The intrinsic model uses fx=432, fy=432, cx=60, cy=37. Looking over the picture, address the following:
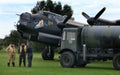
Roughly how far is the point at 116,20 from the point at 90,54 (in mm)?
10161

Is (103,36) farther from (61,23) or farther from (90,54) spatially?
(61,23)

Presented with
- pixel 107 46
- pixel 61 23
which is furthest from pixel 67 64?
pixel 61 23

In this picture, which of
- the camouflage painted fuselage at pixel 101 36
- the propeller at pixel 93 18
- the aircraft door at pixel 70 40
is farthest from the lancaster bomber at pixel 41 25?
the camouflage painted fuselage at pixel 101 36

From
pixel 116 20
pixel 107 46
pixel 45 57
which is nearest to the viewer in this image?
pixel 107 46

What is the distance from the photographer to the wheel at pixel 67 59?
96.5ft

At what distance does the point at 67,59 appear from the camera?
98.0ft

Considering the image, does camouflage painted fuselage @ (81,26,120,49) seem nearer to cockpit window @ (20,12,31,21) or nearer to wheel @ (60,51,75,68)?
wheel @ (60,51,75,68)

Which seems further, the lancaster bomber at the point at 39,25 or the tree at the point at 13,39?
the tree at the point at 13,39

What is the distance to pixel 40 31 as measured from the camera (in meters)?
40.2

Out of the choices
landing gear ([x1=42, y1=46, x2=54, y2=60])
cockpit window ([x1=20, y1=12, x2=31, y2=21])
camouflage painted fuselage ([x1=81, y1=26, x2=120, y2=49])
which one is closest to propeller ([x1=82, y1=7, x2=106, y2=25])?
camouflage painted fuselage ([x1=81, y1=26, x2=120, y2=49])

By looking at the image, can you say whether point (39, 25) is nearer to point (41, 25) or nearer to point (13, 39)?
point (41, 25)

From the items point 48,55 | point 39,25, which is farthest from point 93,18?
point 48,55

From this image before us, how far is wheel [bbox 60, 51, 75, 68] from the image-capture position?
29.4 meters

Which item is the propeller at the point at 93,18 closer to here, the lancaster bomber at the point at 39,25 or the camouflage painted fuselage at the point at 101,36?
the lancaster bomber at the point at 39,25
